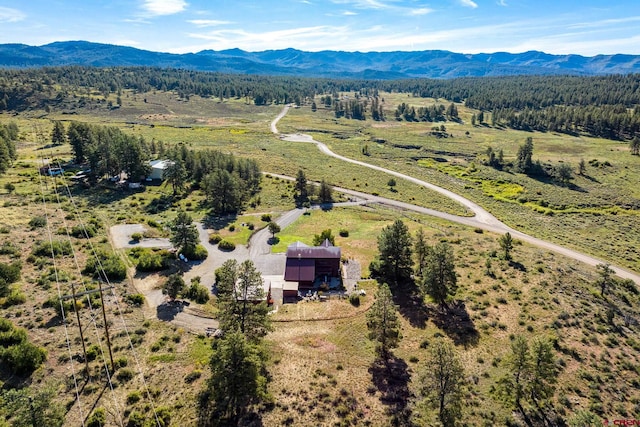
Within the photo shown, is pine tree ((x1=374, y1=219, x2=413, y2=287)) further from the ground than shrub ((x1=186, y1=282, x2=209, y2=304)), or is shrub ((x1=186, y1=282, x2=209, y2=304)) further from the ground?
pine tree ((x1=374, y1=219, x2=413, y2=287))

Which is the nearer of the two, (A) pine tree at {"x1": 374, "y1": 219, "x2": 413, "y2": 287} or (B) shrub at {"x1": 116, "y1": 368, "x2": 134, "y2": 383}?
(B) shrub at {"x1": 116, "y1": 368, "x2": 134, "y2": 383}

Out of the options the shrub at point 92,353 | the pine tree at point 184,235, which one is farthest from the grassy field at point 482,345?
the pine tree at point 184,235

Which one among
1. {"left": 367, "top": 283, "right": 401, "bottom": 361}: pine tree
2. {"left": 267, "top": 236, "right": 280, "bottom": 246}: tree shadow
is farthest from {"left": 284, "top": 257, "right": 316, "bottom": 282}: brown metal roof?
{"left": 367, "top": 283, "right": 401, "bottom": 361}: pine tree

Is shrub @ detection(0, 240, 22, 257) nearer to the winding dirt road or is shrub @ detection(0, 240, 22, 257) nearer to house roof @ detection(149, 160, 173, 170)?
house roof @ detection(149, 160, 173, 170)

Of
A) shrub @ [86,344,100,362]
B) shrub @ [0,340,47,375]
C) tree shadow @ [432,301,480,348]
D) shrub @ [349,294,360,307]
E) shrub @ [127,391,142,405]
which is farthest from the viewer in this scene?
shrub @ [349,294,360,307]

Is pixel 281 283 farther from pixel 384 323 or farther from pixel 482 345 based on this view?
pixel 482 345

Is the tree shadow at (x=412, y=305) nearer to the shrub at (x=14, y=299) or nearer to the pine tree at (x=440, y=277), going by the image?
the pine tree at (x=440, y=277)

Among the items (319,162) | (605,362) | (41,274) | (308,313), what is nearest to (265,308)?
(308,313)

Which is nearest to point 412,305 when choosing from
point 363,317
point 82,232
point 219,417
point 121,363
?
point 363,317
